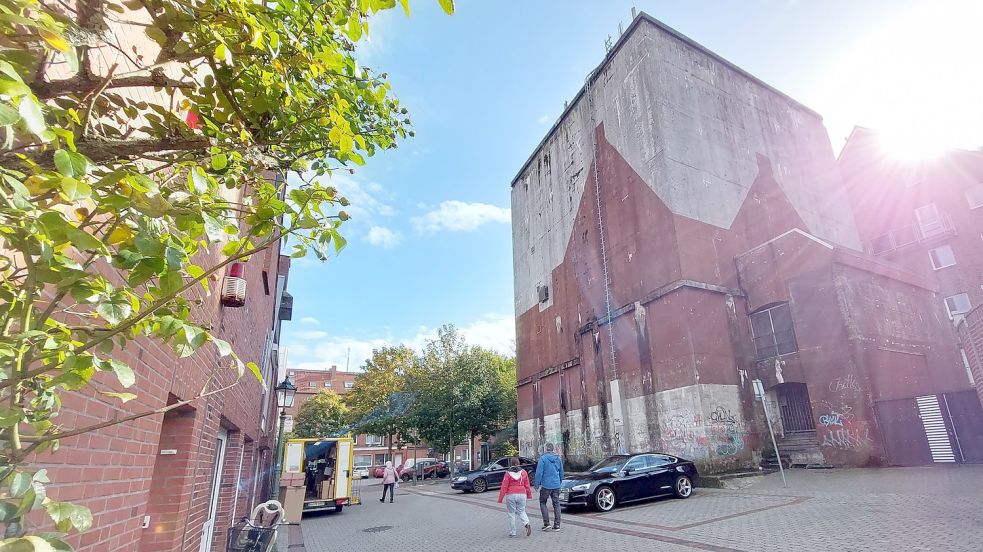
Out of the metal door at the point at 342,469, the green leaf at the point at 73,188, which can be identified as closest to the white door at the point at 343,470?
the metal door at the point at 342,469

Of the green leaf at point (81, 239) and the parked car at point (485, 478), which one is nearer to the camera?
the green leaf at point (81, 239)

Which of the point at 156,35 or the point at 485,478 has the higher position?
the point at 156,35

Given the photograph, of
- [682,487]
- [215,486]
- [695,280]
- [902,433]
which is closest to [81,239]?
[215,486]

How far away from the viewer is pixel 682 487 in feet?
44.9

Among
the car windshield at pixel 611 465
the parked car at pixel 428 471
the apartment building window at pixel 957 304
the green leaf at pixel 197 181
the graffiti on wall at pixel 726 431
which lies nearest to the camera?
the green leaf at pixel 197 181

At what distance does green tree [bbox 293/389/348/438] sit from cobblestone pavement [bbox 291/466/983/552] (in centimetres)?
3485

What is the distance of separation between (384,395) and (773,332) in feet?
90.9

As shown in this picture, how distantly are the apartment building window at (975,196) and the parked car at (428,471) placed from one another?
37.3 meters

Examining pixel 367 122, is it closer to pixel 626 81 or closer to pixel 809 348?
pixel 809 348

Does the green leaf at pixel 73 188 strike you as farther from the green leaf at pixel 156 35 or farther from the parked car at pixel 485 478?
the parked car at pixel 485 478

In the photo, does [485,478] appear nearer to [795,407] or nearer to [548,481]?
[548,481]

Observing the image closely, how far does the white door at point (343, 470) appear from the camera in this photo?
56.2 feet

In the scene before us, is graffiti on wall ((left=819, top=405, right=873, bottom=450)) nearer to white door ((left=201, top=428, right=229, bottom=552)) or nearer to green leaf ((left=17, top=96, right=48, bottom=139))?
white door ((left=201, top=428, right=229, bottom=552))

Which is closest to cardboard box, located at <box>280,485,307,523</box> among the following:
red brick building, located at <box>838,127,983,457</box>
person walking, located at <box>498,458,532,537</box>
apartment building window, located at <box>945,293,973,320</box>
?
person walking, located at <box>498,458,532,537</box>
